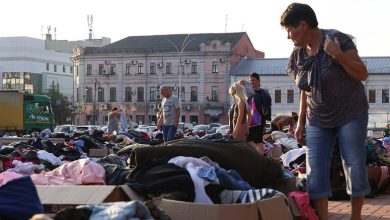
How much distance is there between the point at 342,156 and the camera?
533 centimetres

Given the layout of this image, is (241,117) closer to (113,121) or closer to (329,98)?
(329,98)

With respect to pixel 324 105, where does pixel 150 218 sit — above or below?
below

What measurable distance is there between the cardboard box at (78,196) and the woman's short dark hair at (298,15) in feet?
5.78

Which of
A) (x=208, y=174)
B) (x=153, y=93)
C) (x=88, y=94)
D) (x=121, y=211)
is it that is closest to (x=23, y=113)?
(x=208, y=174)

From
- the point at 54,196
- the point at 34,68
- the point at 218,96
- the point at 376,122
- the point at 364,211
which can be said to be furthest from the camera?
the point at 34,68

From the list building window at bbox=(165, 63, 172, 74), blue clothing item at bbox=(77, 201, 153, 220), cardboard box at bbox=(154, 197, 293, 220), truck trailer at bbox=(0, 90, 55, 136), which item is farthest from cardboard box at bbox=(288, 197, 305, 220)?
building window at bbox=(165, 63, 172, 74)

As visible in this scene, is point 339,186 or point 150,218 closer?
point 150,218

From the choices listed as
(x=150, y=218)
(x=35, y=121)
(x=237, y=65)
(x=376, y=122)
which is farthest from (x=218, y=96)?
(x=150, y=218)

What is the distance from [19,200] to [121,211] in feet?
2.41

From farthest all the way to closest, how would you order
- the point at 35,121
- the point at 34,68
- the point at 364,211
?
the point at 34,68, the point at 35,121, the point at 364,211

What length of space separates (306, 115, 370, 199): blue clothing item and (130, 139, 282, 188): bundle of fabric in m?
1.00

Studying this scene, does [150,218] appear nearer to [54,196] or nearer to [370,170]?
[54,196]

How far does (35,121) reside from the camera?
139ft

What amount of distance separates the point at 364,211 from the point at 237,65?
71.4 m
